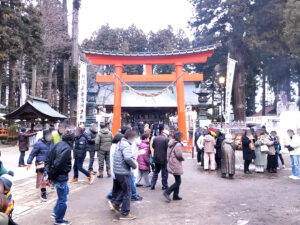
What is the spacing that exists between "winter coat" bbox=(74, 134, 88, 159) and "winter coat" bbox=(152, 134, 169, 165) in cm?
207

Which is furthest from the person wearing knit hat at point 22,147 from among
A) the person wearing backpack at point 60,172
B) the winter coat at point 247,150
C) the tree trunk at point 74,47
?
the tree trunk at point 74,47

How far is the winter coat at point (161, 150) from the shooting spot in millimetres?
6266

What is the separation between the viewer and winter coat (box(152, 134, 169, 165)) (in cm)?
627

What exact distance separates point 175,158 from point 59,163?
2.59 metres

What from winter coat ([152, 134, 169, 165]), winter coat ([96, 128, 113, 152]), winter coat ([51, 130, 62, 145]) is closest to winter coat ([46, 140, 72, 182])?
winter coat ([51, 130, 62, 145])

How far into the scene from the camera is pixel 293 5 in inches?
696

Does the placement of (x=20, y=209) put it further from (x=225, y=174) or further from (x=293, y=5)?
(x=293, y=5)

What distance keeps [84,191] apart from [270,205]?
14.6ft

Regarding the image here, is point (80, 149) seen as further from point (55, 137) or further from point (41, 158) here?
point (41, 158)

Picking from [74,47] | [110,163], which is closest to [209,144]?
[110,163]

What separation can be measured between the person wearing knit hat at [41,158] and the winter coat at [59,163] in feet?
5.90

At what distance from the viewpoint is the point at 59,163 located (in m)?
4.08

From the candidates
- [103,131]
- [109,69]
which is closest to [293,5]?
[103,131]

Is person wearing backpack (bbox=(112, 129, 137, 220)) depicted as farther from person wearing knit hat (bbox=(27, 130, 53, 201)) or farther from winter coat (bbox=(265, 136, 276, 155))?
winter coat (bbox=(265, 136, 276, 155))
